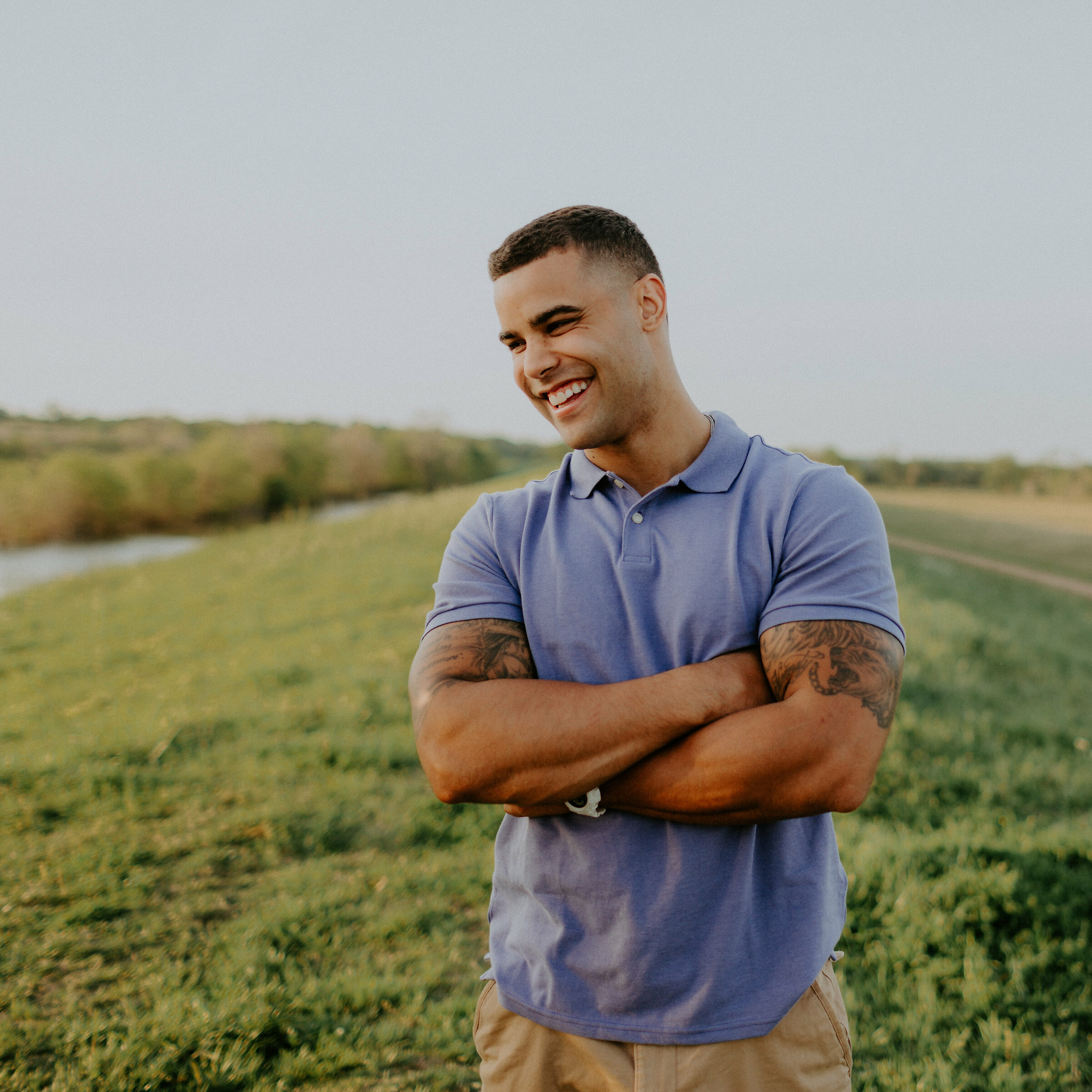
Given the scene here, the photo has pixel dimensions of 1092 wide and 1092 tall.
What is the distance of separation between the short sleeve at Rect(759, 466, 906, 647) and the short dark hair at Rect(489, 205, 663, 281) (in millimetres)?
797

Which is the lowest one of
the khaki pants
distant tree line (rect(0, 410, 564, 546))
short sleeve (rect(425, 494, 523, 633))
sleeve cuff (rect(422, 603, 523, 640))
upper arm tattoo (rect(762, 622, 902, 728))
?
the khaki pants

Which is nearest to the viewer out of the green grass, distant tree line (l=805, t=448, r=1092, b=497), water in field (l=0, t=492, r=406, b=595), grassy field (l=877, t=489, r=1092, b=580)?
water in field (l=0, t=492, r=406, b=595)

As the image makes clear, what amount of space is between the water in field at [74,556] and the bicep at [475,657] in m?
24.5

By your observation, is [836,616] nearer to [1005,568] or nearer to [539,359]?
[539,359]

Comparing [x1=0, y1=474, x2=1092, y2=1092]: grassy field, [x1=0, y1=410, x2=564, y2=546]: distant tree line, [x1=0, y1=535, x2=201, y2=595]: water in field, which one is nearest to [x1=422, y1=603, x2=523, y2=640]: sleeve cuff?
[x1=0, y1=474, x2=1092, y2=1092]: grassy field

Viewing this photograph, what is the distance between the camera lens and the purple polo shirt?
65.5 inches

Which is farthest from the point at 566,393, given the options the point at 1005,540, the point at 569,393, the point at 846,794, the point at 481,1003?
the point at 1005,540

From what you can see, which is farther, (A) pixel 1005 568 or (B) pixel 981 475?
(B) pixel 981 475

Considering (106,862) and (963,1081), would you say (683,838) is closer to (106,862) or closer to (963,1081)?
(963,1081)

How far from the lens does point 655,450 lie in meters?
1.99

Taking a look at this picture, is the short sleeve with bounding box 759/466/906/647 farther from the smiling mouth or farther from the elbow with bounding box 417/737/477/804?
the elbow with bounding box 417/737/477/804

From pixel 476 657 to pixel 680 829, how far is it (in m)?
0.65

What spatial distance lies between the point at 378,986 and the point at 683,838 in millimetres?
2428

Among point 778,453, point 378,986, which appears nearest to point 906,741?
point 378,986
